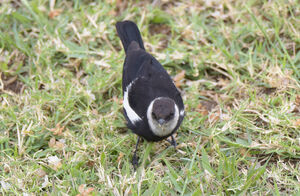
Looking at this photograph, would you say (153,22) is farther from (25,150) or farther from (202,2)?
(25,150)

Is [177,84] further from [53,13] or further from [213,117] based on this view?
[53,13]

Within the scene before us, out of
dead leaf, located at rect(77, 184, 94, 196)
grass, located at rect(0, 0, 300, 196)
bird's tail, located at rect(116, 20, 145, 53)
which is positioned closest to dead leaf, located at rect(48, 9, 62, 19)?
grass, located at rect(0, 0, 300, 196)

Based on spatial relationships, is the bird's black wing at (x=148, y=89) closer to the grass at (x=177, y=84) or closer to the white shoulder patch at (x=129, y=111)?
the white shoulder patch at (x=129, y=111)

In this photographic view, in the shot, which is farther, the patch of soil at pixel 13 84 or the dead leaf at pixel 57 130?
the patch of soil at pixel 13 84

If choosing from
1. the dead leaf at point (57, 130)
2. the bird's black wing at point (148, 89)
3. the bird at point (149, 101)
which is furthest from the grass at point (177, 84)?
the bird's black wing at point (148, 89)

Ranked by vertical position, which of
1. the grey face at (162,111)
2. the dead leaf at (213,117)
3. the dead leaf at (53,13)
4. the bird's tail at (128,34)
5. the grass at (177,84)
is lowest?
the dead leaf at (213,117)

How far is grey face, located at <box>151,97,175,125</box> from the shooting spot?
355 centimetres

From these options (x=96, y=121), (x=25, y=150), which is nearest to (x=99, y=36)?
(x=96, y=121)

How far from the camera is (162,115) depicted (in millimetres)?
3539

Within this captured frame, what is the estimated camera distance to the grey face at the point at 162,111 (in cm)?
355

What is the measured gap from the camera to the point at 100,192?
336cm

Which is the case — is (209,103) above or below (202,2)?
below

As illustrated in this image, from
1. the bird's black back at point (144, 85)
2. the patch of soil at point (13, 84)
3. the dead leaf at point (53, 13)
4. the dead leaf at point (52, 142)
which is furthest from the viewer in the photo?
the dead leaf at point (53, 13)

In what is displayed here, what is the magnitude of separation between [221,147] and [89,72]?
1834 mm
